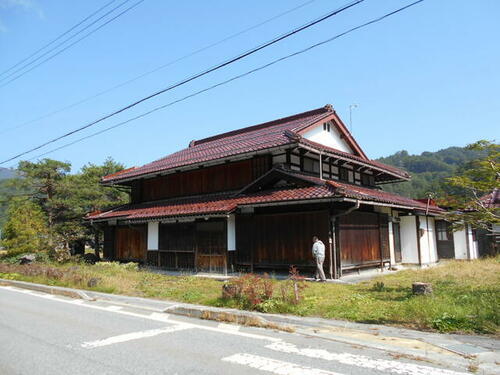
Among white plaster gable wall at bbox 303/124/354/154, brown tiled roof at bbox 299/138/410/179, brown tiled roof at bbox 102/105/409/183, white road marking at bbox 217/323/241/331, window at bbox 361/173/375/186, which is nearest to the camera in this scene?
white road marking at bbox 217/323/241/331

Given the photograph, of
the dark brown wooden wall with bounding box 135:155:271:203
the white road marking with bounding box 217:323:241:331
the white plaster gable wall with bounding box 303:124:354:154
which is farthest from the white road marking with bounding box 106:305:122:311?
the white plaster gable wall with bounding box 303:124:354:154

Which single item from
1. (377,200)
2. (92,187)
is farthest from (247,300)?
(92,187)

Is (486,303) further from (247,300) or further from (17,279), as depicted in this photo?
(17,279)

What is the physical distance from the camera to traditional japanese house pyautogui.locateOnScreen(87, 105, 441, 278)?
13352mm

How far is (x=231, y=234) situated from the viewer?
1517cm

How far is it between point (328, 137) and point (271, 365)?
15.2 metres

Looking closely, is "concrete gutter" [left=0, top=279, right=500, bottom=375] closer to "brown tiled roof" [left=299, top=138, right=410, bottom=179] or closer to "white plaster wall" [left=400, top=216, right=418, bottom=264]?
"brown tiled roof" [left=299, top=138, right=410, bottom=179]

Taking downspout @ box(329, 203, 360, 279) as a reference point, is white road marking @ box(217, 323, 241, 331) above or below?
below

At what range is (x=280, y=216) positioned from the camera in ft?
45.9

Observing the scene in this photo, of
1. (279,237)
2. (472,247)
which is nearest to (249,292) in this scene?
(279,237)

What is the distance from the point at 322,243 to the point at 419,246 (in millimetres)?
8453

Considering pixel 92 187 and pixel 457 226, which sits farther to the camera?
pixel 92 187

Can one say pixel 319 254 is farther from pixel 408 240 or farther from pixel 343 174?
pixel 408 240

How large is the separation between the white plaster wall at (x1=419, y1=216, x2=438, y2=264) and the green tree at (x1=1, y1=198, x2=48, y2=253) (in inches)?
820
